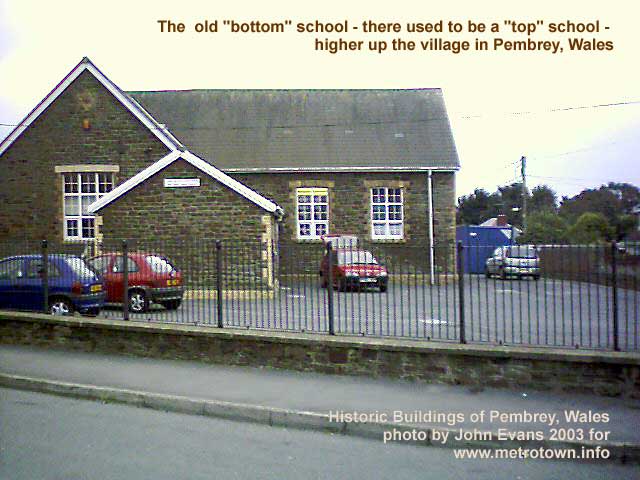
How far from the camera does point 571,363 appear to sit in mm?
9047

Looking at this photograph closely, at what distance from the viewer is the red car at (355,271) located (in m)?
10.4

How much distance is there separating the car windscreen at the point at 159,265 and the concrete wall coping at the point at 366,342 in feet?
4.25

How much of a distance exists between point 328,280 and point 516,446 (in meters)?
4.30

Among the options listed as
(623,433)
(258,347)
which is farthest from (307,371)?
(623,433)

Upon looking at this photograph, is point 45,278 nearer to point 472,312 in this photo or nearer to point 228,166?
point 472,312

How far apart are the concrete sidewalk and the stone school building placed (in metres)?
12.1

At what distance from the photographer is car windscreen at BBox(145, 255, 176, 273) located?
13130mm

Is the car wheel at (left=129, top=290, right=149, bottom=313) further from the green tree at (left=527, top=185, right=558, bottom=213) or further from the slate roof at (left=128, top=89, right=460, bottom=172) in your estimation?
the green tree at (left=527, top=185, right=558, bottom=213)

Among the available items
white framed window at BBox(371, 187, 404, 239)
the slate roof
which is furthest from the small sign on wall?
white framed window at BBox(371, 187, 404, 239)

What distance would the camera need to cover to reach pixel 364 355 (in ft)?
33.2

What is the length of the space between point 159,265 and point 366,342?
189 inches

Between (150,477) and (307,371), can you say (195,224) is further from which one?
(150,477)

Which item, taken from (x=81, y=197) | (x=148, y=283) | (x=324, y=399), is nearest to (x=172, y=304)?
(x=148, y=283)

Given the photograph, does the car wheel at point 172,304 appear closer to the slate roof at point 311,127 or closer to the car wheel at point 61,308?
the car wheel at point 61,308
